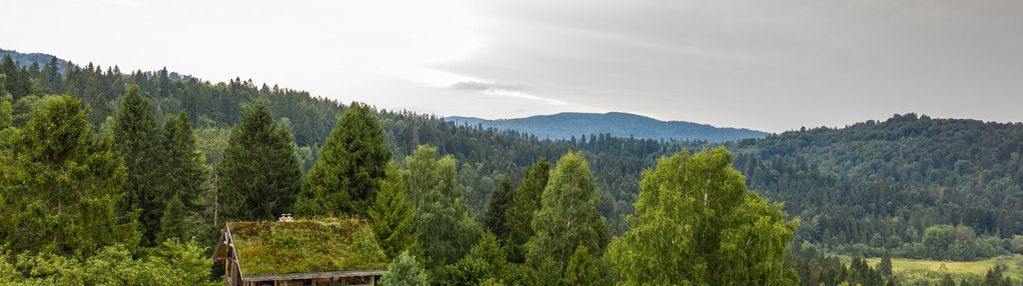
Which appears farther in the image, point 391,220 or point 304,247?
point 391,220

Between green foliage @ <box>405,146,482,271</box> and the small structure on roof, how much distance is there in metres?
13.1

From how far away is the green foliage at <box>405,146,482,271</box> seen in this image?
46469 mm

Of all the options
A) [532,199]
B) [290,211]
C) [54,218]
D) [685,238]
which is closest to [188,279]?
[54,218]

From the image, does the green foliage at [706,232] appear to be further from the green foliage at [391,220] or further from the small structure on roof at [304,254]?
the green foliage at [391,220]

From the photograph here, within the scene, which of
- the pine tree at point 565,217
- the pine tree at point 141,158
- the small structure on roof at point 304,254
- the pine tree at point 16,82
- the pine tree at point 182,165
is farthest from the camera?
the pine tree at point 16,82

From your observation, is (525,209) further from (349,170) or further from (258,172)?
(258,172)

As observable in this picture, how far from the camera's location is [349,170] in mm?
42750

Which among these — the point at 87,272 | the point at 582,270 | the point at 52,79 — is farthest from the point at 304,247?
the point at 52,79

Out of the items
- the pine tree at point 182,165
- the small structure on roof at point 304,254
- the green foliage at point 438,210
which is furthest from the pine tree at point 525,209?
the pine tree at point 182,165

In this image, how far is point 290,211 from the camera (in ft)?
160

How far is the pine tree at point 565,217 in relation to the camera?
41.8 metres

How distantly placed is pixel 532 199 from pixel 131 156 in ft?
97.8

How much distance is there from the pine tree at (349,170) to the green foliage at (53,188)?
13859mm

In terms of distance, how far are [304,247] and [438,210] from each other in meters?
15.9
